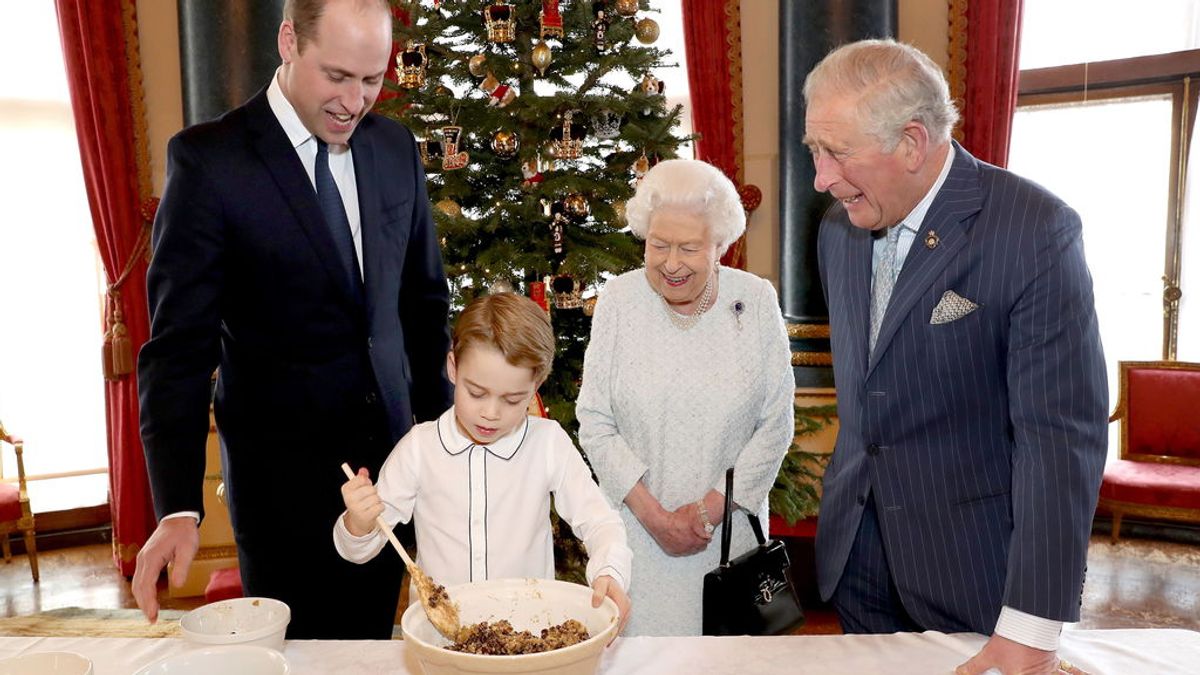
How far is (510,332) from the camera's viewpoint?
1.66m

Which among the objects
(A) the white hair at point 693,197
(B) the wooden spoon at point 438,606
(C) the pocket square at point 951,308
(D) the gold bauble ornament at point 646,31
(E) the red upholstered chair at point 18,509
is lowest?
(E) the red upholstered chair at point 18,509

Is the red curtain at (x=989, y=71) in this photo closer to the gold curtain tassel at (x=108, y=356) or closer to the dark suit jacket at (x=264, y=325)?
the dark suit jacket at (x=264, y=325)

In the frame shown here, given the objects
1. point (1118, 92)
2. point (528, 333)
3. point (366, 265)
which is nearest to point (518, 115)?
point (366, 265)

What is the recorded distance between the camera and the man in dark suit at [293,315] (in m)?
1.74

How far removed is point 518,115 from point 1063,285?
7.62 feet

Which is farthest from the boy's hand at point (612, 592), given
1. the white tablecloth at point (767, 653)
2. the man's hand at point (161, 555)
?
the man's hand at point (161, 555)

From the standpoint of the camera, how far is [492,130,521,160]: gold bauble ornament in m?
3.44

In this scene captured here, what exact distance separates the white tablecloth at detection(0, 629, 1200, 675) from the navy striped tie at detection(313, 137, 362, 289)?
701mm

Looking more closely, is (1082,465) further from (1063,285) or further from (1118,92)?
(1118,92)

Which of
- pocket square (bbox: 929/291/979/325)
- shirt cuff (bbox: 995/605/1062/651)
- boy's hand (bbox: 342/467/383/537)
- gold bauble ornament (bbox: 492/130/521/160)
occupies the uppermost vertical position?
gold bauble ornament (bbox: 492/130/521/160)

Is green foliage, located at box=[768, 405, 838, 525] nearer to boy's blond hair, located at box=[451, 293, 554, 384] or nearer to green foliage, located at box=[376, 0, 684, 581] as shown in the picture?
green foliage, located at box=[376, 0, 684, 581]

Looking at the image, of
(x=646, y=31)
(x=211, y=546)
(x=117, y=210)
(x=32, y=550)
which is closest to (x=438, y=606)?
(x=646, y=31)

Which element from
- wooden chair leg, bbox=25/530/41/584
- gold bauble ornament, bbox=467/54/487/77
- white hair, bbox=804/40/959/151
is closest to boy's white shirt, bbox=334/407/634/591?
white hair, bbox=804/40/959/151

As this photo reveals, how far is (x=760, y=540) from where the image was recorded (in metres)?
2.27
